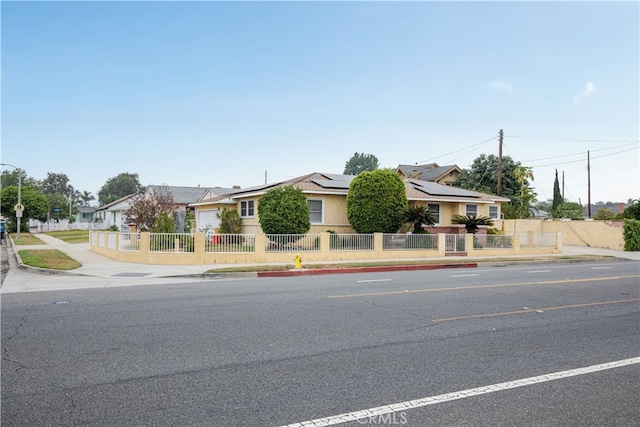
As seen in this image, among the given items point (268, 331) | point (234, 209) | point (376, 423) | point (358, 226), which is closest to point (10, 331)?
point (268, 331)

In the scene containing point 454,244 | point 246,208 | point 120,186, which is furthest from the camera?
point 120,186

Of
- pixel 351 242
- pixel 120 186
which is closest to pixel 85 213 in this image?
pixel 120 186

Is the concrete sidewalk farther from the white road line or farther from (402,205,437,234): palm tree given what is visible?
the white road line

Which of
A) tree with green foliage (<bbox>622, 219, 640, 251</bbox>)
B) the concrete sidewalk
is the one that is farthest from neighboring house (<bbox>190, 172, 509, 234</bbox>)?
the concrete sidewalk

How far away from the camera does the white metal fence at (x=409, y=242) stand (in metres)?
22.2

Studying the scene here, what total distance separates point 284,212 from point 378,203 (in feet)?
17.1

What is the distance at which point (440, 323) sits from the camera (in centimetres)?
771

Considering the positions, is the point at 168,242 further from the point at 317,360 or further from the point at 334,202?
the point at 317,360

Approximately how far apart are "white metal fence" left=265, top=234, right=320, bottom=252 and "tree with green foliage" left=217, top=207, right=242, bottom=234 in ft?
28.1

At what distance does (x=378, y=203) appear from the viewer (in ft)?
80.2

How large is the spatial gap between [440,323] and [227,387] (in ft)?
13.6

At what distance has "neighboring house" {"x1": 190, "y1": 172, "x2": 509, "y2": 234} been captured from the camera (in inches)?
1047

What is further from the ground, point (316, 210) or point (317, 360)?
point (316, 210)

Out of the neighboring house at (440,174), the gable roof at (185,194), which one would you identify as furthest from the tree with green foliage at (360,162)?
the gable roof at (185,194)
